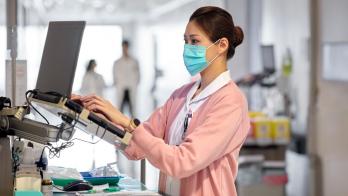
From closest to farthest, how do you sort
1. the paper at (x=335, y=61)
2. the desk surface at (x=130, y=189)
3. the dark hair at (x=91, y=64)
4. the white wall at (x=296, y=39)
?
the desk surface at (x=130, y=189), the paper at (x=335, y=61), the white wall at (x=296, y=39), the dark hair at (x=91, y=64)

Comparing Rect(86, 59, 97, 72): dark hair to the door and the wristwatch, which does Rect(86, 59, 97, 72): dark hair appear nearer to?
the door

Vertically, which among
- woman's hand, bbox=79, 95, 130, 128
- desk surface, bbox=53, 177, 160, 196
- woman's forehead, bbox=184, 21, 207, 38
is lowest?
desk surface, bbox=53, 177, 160, 196

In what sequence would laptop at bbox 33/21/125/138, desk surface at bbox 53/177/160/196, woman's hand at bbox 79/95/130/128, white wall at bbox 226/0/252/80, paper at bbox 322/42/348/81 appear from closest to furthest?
laptop at bbox 33/21/125/138, woman's hand at bbox 79/95/130/128, desk surface at bbox 53/177/160/196, paper at bbox 322/42/348/81, white wall at bbox 226/0/252/80

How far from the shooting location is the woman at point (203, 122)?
1.92 metres

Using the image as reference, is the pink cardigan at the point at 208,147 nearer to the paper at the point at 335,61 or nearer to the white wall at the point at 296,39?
the paper at the point at 335,61

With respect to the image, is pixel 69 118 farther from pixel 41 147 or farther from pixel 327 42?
pixel 327 42

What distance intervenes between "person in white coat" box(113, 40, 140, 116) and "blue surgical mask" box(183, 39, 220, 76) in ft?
20.8

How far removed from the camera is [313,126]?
5211 millimetres

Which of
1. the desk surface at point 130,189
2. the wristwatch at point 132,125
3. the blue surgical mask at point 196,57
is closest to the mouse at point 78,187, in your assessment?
the desk surface at point 130,189

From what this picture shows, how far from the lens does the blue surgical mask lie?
6.82 feet

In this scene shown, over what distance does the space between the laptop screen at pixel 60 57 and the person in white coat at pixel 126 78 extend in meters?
6.22

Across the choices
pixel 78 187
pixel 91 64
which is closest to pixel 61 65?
pixel 78 187

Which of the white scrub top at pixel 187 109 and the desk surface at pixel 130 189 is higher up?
the white scrub top at pixel 187 109

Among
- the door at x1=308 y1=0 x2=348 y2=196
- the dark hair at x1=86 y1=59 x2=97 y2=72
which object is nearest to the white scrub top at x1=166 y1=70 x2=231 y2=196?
the door at x1=308 y1=0 x2=348 y2=196
